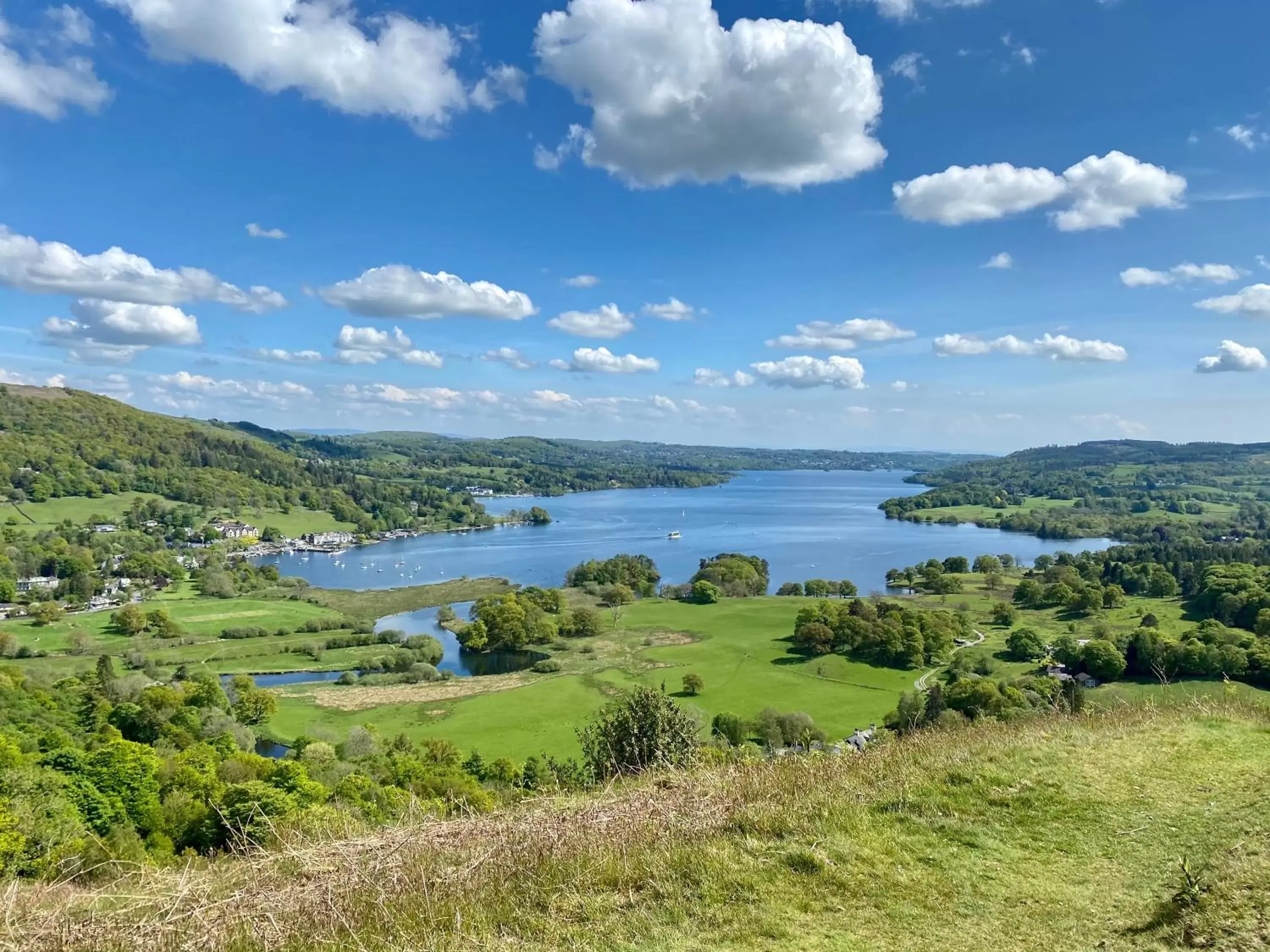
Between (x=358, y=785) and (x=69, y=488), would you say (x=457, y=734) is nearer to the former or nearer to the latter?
(x=358, y=785)

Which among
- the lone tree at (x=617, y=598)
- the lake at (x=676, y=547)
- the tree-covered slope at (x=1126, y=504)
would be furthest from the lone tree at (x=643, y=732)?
the tree-covered slope at (x=1126, y=504)

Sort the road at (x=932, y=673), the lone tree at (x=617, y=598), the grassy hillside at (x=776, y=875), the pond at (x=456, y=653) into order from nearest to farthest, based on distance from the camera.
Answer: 1. the grassy hillside at (x=776, y=875)
2. the road at (x=932, y=673)
3. the pond at (x=456, y=653)
4. the lone tree at (x=617, y=598)

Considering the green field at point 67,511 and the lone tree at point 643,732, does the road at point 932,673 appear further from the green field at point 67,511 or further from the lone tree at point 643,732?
the green field at point 67,511

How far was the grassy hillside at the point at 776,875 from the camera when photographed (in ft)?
13.1

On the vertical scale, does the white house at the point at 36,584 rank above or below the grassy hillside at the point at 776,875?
below

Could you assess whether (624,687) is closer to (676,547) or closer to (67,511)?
(676,547)

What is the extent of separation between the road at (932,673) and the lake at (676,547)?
971 inches

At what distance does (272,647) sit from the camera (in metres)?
53.7

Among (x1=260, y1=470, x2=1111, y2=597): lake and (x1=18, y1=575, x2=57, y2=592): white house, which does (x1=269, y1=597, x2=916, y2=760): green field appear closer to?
(x1=260, y1=470, x2=1111, y2=597): lake

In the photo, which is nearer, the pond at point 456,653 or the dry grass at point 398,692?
the dry grass at point 398,692

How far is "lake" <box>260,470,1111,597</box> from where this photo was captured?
298 feet

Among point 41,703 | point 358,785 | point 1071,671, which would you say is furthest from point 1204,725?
point 1071,671

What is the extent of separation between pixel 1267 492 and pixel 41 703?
8314 inches

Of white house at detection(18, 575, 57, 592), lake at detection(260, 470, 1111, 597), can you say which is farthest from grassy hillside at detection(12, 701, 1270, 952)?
white house at detection(18, 575, 57, 592)
